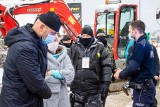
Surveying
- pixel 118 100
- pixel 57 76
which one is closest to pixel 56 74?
pixel 57 76

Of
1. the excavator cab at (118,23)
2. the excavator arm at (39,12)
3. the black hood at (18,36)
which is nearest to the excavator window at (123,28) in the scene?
the excavator cab at (118,23)

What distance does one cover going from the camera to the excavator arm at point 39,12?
8.73 m

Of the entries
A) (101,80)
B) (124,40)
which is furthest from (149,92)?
(124,40)

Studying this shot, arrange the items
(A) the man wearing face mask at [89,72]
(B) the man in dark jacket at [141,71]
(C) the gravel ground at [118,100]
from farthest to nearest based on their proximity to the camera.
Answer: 1. (C) the gravel ground at [118,100]
2. (A) the man wearing face mask at [89,72]
3. (B) the man in dark jacket at [141,71]

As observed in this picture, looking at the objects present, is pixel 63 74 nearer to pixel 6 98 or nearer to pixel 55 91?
pixel 55 91

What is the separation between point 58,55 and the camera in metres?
5.39

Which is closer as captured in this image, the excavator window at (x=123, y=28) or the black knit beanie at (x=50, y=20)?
the black knit beanie at (x=50, y=20)

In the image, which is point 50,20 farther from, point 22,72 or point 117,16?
point 117,16

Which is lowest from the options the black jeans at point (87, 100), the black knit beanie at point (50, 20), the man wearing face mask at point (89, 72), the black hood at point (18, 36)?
the black jeans at point (87, 100)

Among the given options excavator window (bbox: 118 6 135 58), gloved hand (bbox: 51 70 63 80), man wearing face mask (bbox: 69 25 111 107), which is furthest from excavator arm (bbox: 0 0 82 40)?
gloved hand (bbox: 51 70 63 80)

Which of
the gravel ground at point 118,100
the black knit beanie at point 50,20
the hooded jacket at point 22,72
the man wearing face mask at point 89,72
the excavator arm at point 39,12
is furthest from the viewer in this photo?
the gravel ground at point 118,100

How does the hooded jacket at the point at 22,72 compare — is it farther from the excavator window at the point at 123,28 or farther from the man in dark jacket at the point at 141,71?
the excavator window at the point at 123,28

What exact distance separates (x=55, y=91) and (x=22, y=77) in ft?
4.87

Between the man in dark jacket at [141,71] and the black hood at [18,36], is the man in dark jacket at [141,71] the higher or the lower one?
the lower one
